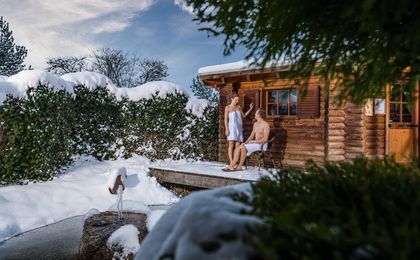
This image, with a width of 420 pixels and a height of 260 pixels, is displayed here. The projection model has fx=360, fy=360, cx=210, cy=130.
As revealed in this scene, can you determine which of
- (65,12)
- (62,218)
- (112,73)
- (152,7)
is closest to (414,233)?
(62,218)

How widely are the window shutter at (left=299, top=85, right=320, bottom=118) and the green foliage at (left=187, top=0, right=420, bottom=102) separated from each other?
23.7ft

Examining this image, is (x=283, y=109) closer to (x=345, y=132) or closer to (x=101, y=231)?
(x=345, y=132)

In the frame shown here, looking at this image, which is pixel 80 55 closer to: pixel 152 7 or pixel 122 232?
pixel 152 7

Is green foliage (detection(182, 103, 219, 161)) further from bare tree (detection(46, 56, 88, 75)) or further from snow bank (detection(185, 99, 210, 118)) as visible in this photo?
bare tree (detection(46, 56, 88, 75))

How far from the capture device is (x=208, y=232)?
146cm

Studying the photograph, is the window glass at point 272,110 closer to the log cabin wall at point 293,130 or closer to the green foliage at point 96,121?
the log cabin wall at point 293,130

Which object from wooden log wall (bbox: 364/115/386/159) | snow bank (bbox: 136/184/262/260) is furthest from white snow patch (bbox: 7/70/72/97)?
snow bank (bbox: 136/184/262/260)

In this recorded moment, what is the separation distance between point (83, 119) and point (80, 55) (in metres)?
22.5

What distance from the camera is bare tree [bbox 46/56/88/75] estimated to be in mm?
30722

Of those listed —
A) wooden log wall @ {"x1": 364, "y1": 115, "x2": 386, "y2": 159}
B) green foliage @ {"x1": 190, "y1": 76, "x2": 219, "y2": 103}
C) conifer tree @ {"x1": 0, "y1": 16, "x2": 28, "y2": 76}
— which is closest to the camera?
wooden log wall @ {"x1": 364, "y1": 115, "x2": 386, "y2": 159}

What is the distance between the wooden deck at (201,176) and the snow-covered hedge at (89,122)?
226 cm

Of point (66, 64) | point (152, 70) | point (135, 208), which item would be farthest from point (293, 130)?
point (66, 64)

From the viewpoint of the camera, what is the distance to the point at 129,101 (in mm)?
12414

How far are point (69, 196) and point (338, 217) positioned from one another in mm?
8117
